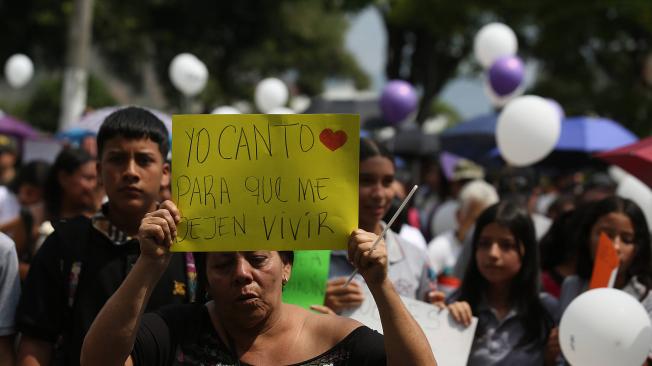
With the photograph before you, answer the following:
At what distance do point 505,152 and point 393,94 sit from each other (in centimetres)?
459

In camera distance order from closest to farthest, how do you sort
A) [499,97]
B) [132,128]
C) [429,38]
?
[132,128]
[499,97]
[429,38]

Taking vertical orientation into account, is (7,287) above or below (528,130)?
below

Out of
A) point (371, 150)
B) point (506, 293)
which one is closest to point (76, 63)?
point (371, 150)

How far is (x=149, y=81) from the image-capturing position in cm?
3631

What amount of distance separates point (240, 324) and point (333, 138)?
1.96ft

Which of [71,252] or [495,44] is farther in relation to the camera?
[495,44]

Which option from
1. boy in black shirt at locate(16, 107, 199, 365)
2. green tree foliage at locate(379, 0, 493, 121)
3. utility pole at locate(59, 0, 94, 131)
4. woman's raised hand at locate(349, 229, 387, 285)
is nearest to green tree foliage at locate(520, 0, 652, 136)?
green tree foliage at locate(379, 0, 493, 121)

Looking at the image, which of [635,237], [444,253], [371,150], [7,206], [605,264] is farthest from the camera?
[7,206]

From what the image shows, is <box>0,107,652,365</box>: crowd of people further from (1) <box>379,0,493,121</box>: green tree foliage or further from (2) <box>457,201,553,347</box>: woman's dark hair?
(1) <box>379,0,493,121</box>: green tree foliage

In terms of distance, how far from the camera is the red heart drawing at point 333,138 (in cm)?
270

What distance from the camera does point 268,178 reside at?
2.72 metres

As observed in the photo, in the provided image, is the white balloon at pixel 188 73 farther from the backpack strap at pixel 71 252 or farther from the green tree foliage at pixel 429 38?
the green tree foliage at pixel 429 38

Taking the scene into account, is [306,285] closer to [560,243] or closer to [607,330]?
[607,330]

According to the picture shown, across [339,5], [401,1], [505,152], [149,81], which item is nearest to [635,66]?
[401,1]
